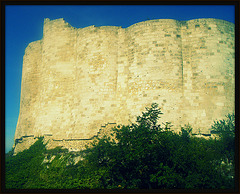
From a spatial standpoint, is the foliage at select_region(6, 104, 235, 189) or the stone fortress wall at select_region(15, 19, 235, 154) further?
the stone fortress wall at select_region(15, 19, 235, 154)

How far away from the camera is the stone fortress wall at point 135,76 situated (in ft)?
47.4

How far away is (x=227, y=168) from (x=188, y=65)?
598cm

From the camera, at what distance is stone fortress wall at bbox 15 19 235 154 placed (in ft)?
47.4

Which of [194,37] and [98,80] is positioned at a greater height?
[194,37]

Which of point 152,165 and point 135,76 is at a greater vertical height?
point 135,76

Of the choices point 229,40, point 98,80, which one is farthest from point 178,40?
point 98,80

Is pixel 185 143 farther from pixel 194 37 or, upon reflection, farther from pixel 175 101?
pixel 194 37

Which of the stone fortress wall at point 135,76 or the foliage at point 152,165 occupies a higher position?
the stone fortress wall at point 135,76

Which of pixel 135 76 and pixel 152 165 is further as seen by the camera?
pixel 135 76

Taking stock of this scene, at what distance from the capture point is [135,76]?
1536 centimetres

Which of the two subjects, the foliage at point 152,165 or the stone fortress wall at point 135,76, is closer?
the foliage at point 152,165

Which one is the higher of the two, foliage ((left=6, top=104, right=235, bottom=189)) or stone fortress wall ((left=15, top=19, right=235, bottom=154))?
stone fortress wall ((left=15, top=19, right=235, bottom=154))

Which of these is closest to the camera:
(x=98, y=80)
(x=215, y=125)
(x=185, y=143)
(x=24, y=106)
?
(x=185, y=143)

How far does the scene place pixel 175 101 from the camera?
1448 cm
